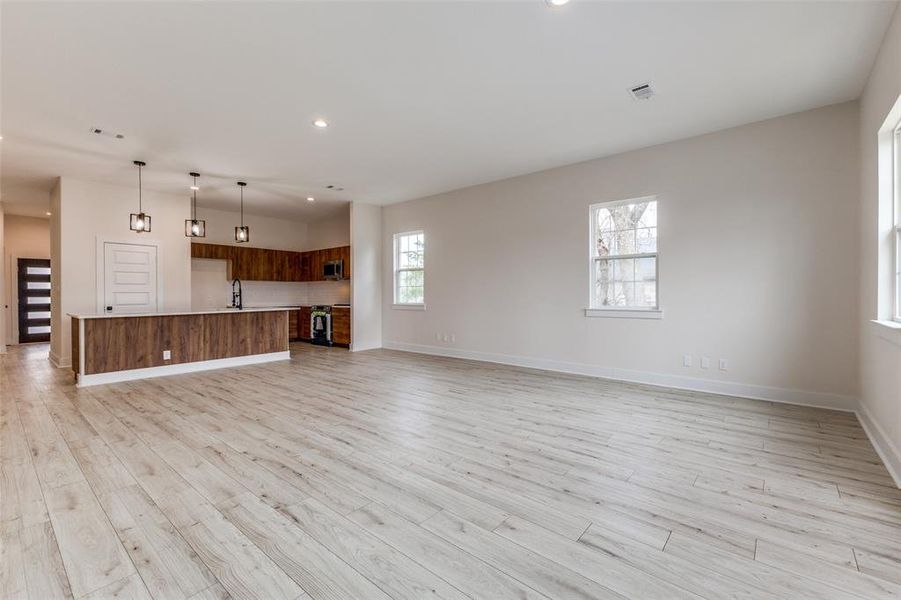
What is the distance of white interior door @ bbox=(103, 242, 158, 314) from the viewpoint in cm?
649

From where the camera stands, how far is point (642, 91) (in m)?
3.54

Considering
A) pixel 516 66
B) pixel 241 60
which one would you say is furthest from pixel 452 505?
pixel 241 60

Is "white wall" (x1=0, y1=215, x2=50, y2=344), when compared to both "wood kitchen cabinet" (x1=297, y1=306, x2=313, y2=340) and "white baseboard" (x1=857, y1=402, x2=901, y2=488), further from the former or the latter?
"white baseboard" (x1=857, y1=402, x2=901, y2=488)

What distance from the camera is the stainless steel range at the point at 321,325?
8703 millimetres

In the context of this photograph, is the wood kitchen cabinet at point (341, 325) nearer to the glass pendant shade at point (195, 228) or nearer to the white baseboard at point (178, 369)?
the white baseboard at point (178, 369)

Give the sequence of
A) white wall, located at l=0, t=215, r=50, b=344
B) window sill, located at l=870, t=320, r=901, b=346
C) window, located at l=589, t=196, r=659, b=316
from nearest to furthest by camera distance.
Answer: window sill, located at l=870, t=320, r=901, b=346 < window, located at l=589, t=196, r=659, b=316 < white wall, located at l=0, t=215, r=50, b=344

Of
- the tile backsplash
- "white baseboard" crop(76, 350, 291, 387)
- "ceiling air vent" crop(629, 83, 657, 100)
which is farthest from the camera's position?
the tile backsplash

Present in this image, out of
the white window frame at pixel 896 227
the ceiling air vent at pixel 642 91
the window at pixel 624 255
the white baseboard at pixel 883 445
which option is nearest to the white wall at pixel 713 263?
the window at pixel 624 255

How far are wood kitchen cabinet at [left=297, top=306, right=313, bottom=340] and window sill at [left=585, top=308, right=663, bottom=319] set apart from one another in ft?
21.2

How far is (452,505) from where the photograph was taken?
2.18m

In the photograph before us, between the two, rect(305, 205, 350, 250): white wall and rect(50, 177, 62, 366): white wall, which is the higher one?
rect(305, 205, 350, 250): white wall

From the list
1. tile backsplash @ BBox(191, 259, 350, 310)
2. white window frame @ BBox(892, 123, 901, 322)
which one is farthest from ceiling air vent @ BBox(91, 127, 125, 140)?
white window frame @ BBox(892, 123, 901, 322)

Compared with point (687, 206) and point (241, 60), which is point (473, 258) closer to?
point (687, 206)

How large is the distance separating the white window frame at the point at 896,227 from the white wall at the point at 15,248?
546 inches
